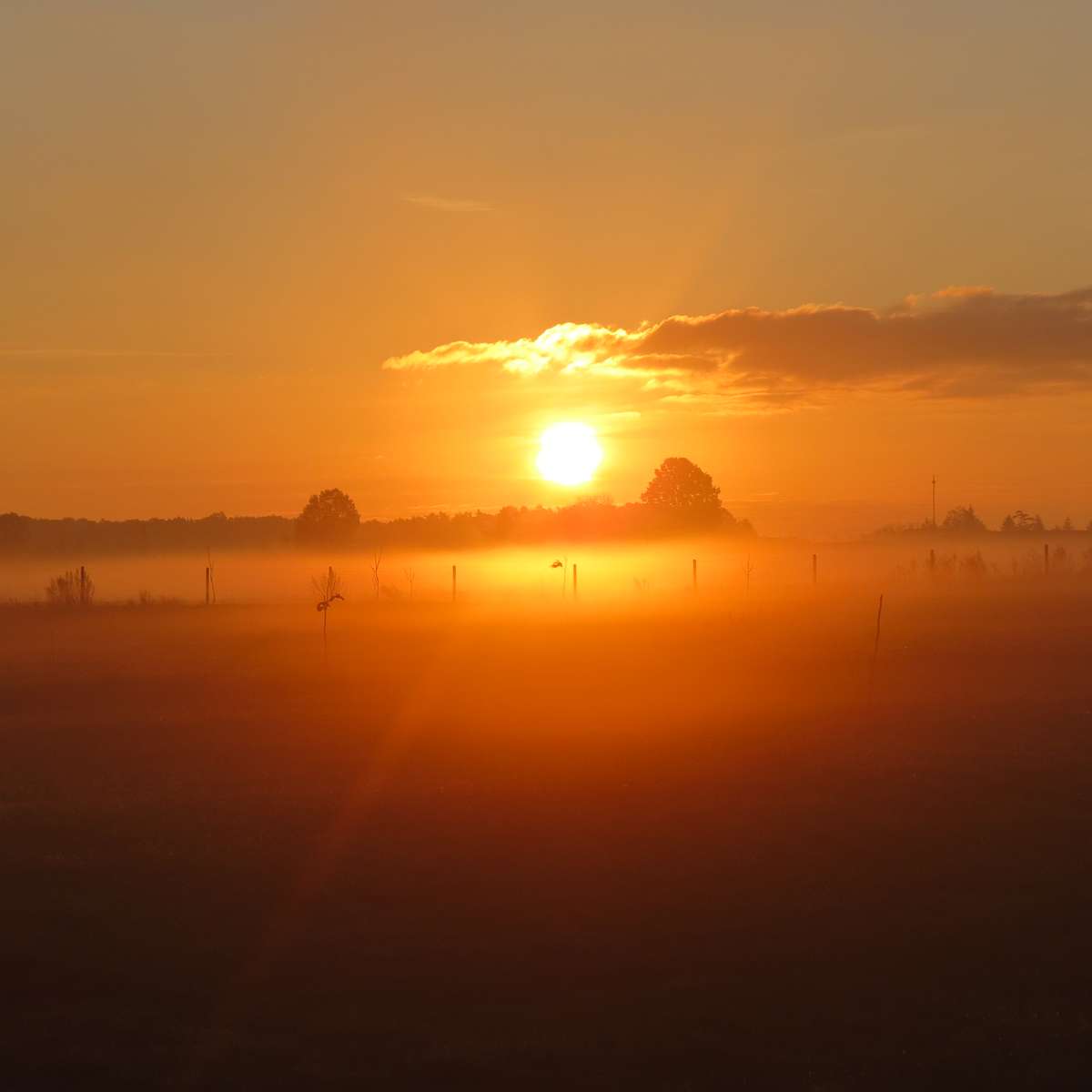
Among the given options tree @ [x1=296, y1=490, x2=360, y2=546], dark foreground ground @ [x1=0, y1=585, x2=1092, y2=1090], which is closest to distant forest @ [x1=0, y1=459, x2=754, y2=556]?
tree @ [x1=296, y1=490, x2=360, y2=546]

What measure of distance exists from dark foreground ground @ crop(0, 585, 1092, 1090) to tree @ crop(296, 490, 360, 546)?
2907 inches

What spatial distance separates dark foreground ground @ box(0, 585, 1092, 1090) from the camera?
873cm

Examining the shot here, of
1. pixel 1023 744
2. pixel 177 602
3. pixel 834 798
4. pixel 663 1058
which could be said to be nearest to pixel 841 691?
pixel 1023 744

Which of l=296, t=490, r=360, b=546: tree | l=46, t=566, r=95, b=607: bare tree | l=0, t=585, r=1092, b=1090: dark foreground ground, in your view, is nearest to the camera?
l=0, t=585, r=1092, b=1090: dark foreground ground

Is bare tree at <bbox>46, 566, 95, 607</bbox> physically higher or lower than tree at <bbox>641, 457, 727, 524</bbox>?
lower

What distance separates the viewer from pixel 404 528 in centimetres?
11806

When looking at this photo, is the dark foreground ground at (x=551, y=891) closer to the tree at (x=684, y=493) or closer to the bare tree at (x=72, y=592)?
the bare tree at (x=72, y=592)

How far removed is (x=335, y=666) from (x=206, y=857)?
16269mm

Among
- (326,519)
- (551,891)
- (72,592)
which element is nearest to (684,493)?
(326,519)

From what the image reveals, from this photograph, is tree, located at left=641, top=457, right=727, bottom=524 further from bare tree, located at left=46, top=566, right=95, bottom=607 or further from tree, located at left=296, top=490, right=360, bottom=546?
bare tree, located at left=46, top=566, right=95, bottom=607

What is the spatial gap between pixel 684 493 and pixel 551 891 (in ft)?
288

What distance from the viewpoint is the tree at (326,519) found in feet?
317

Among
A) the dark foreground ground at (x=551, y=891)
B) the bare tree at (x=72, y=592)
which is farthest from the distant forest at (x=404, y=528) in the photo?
the dark foreground ground at (x=551, y=891)

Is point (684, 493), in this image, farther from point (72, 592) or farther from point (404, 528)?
point (72, 592)
